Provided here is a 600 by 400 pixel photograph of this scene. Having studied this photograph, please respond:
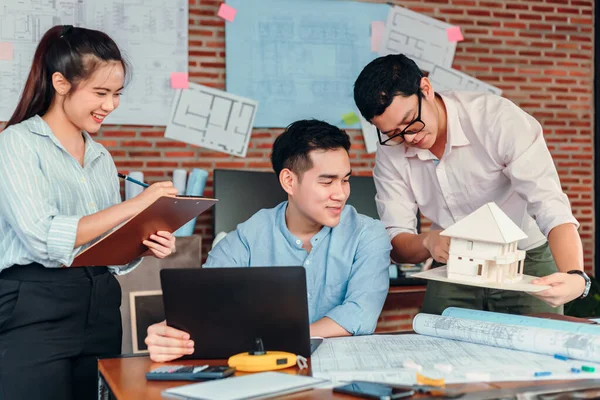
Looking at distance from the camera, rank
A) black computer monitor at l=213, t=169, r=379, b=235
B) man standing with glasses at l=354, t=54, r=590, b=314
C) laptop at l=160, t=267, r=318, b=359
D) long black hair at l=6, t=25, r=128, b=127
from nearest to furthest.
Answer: laptop at l=160, t=267, r=318, b=359 < long black hair at l=6, t=25, r=128, b=127 < man standing with glasses at l=354, t=54, r=590, b=314 < black computer monitor at l=213, t=169, r=379, b=235

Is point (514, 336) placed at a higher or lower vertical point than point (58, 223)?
lower

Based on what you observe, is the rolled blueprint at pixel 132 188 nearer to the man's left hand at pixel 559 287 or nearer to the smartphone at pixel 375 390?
the man's left hand at pixel 559 287

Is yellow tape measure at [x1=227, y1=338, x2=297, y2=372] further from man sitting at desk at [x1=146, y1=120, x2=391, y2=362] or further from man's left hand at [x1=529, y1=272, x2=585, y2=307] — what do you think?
man's left hand at [x1=529, y1=272, x2=585, y2=307]

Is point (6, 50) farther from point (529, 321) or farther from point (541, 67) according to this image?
point (541, 67)

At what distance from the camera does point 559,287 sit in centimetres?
172

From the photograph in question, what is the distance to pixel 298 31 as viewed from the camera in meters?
4.48

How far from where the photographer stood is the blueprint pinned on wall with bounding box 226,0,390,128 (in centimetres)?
438

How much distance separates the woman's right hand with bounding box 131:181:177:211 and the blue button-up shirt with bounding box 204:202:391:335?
0.46m

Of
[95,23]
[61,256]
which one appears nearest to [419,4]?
[95,23]

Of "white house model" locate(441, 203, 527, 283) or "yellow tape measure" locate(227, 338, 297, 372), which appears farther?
"white house model" locate(441, 203, 527, 283)

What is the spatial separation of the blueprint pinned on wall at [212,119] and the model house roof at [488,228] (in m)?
2.73

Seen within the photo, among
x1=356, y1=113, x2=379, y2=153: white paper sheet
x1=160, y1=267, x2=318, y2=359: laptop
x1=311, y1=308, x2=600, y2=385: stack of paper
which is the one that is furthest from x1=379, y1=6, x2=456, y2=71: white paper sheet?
x1=160, y1=267, x2=318, y2=359: laptop

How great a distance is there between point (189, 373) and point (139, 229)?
1.56ft

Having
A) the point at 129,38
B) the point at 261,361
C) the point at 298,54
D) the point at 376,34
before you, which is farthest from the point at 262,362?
the point at 376,34
